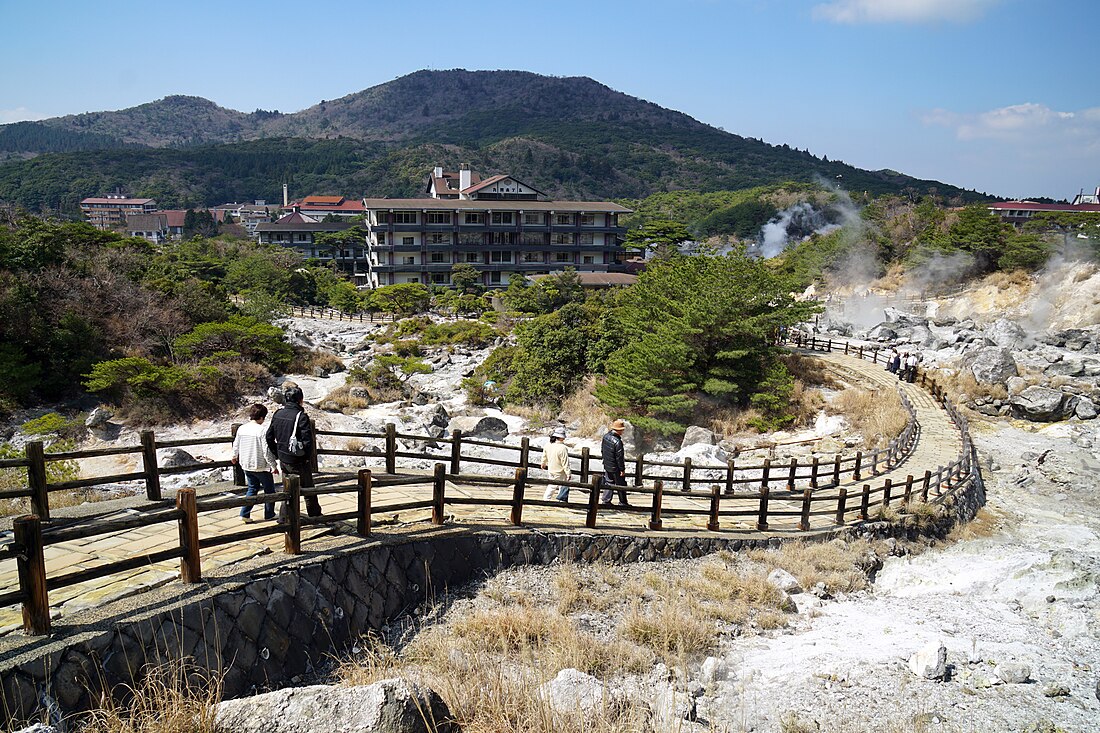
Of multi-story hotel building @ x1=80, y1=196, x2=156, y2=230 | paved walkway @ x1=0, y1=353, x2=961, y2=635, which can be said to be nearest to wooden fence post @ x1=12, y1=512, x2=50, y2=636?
paved walkway @ x1=0, y1=353, x2=961, y2=635

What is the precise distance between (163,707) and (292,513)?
77.5 inches

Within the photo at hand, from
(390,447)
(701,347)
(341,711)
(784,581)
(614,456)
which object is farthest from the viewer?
(701,347)

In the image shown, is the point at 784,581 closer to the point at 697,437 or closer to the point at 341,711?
the point at 341,711

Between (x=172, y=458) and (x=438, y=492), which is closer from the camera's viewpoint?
(x=438, y=492)

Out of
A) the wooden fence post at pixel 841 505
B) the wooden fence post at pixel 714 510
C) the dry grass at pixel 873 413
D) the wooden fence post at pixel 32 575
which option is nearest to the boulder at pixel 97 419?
the wooden fence post at pixel 32 575

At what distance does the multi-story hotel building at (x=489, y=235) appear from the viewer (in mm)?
57906

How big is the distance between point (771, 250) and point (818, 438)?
66.2 metres

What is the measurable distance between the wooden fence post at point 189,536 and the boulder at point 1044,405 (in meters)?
25.7

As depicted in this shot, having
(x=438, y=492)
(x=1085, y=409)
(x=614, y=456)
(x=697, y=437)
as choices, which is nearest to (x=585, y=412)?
(x=697, y=437)

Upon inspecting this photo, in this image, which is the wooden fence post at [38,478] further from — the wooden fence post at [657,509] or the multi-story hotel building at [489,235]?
the multi-story hotel building at [489,235]

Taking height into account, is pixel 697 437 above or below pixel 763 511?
below

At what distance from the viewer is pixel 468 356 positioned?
34.9 m

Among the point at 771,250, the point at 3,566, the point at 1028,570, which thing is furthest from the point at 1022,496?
the point at 771,250

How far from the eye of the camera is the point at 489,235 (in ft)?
198
